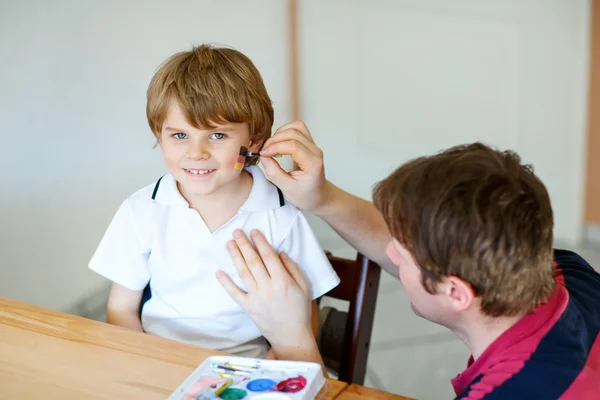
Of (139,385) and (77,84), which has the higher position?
(77,84)

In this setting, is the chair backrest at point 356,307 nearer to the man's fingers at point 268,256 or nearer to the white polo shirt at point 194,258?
the white polo shirt at point 194,258

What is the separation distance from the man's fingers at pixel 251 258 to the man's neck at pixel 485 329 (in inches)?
Answer: 13.8

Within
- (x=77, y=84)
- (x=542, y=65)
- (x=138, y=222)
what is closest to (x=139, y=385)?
(x=138, y=222)

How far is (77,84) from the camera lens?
2.43 m

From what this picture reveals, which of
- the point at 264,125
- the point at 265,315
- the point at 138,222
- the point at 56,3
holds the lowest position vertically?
the point at 265,315

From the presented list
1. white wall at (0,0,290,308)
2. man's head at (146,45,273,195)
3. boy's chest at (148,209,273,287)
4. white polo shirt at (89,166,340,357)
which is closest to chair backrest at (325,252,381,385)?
white polo shirt at (89,166,340,357)

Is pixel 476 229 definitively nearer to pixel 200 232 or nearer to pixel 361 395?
pixel 361 395

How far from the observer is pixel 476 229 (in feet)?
2.50

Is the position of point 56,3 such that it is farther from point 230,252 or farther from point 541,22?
point 541,22

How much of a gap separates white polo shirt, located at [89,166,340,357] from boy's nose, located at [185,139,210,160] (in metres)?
0.12

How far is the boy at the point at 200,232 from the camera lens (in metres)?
1.14

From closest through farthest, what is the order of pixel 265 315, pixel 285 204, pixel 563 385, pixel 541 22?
pixel 563 385
pixel 265 315
pixel 285 204
pixel 541 22

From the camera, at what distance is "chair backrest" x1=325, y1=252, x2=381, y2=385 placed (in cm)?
119

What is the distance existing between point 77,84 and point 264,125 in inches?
57.3
